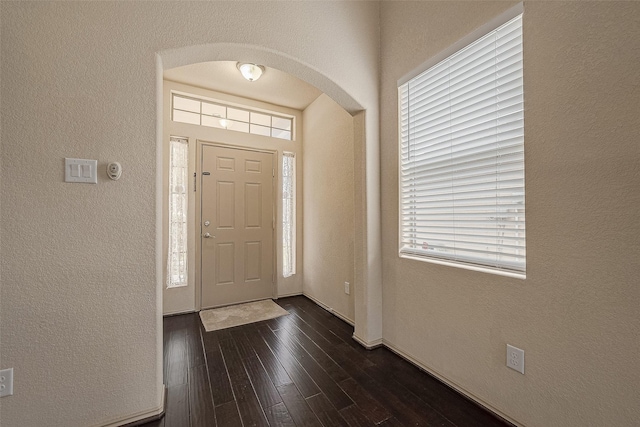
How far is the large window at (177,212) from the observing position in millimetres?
3164

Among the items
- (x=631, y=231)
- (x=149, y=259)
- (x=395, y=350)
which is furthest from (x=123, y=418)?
(x=631, y=231)

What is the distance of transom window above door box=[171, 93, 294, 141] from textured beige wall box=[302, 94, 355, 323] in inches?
14.7

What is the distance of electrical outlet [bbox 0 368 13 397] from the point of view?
4.15 ft

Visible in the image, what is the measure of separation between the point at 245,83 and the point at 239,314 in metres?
2.72

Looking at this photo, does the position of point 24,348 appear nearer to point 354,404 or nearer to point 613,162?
point 354,404

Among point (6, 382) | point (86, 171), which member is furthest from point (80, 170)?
point (6, 382)

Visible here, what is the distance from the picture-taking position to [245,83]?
3203mm

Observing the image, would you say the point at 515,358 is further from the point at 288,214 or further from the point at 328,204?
the point at 288,214

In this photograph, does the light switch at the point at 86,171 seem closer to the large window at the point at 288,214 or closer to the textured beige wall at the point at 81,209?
the textured beige wall at the point at 81,209

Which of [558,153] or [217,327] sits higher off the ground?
[558,153]

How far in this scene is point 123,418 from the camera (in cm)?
147

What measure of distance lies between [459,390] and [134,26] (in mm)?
2923

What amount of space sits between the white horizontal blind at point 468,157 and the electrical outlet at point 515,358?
43cm

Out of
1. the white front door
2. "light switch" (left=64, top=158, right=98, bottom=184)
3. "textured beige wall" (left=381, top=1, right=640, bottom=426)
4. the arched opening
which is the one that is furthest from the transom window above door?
"textured beige wall" (left=381, top=1, right=640, bottom=426)
